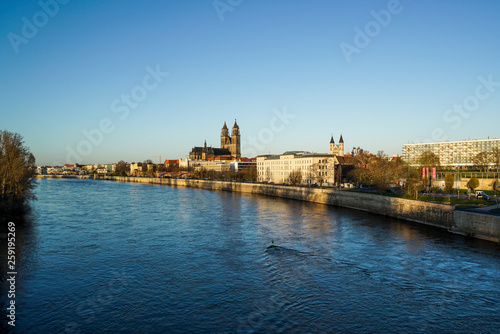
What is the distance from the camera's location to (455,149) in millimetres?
176750

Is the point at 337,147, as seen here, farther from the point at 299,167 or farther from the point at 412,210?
the point at 412,210

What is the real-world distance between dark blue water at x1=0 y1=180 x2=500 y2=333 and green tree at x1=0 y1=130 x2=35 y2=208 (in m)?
6.13

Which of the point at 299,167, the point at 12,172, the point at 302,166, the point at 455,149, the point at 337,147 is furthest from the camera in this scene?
the point at 455,149

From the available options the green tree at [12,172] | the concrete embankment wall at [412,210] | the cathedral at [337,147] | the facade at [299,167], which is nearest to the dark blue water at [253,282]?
the concrete embankment wall at [412,210]

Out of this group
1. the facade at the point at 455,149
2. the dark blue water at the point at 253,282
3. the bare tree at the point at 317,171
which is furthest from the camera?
the facade at the point at 455,149

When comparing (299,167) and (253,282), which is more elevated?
(299,167)

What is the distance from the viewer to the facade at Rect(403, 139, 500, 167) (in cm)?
16400

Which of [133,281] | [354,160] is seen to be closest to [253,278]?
[133,281]

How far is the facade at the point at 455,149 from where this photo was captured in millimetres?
164000

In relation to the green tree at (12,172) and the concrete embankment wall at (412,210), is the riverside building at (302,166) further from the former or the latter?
the green tree at (12,172)

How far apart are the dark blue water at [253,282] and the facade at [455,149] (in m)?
152

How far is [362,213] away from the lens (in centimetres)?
4784

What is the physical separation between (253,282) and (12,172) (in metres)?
30.6

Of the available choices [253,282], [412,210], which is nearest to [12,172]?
[253,282]
